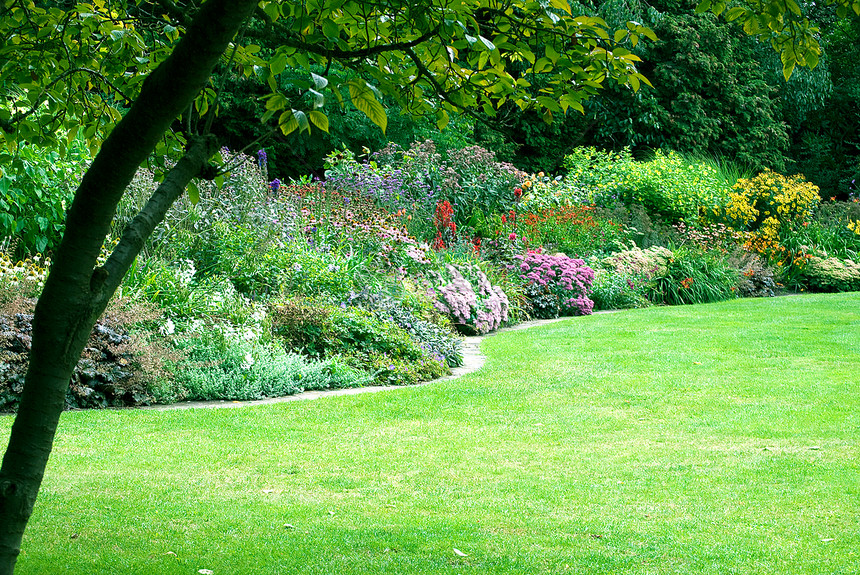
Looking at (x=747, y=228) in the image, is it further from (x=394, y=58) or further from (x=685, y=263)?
(x=394, y=58)

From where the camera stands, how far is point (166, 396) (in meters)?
6.65

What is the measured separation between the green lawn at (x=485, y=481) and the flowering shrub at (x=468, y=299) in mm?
2567

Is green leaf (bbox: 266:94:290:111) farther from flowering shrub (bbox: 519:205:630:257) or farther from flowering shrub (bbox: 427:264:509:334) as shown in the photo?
flowering shrub (bbox: 519:205:630:257)

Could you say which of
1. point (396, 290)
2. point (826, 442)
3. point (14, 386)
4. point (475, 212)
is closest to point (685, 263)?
point (475, 212)

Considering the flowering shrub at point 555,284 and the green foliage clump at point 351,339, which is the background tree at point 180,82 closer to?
the green foliage clump at point 351,339

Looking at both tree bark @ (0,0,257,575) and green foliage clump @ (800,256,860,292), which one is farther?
green foliage clump @ (800,256,860,292)

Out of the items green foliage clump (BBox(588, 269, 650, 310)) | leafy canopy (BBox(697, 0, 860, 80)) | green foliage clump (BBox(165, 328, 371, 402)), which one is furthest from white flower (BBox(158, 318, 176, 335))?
green foliage clump (BBox(588, 269, 650, 310))

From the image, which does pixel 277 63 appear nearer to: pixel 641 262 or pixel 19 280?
pixel 19 280

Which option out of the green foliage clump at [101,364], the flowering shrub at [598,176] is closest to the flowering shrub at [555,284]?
the flowering shrub at [598,176]

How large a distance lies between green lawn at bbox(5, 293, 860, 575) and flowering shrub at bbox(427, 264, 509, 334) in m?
2.57

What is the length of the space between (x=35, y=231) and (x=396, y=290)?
13.2 feet

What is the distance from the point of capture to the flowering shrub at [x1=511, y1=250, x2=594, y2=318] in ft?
41.7

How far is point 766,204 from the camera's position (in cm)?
1855

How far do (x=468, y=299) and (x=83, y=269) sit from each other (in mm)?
8747
